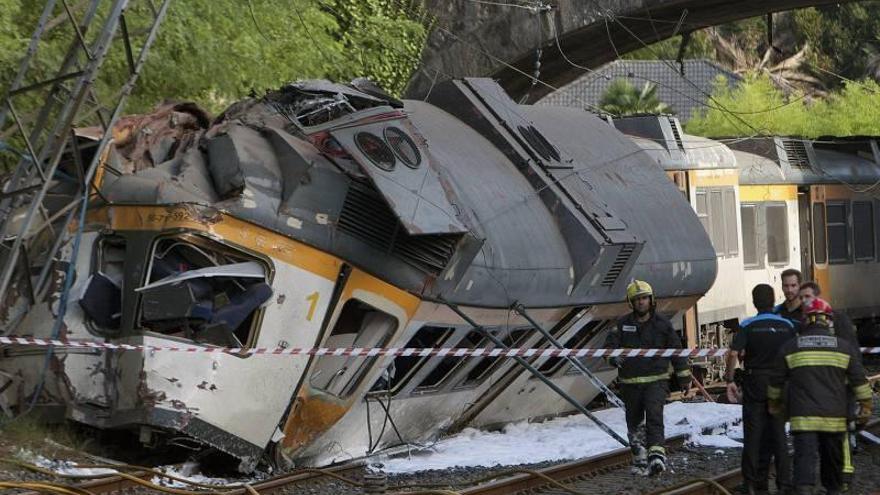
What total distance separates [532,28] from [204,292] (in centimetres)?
1768

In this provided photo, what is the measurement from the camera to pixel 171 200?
11.6 meters

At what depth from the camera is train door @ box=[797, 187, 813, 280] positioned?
24.0 metres

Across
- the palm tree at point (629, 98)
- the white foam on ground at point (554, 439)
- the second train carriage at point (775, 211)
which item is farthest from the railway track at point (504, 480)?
the palm tree at point (629, 98)

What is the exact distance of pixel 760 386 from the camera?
1209 centimetres

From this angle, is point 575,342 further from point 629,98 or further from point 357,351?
point 629,98

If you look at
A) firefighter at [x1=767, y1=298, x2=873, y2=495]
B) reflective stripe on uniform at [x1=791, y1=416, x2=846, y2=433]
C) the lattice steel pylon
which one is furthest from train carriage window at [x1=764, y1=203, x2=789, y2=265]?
the lattice steel pylon

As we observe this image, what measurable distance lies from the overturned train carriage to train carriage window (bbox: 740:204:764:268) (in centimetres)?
790

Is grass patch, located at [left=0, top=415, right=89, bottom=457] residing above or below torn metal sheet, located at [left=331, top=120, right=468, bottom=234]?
below

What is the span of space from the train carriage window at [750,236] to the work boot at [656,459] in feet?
31.7

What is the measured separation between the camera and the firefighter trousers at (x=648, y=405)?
12883 millimetres

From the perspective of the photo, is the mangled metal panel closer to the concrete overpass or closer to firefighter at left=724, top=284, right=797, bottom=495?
firefighter at left=724, top=284, right=797, bottom=495

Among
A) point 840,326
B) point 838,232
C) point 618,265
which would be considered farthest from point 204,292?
point 838,232

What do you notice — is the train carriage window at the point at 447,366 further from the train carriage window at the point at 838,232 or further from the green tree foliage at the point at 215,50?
the train carriage window at the point at 838,232

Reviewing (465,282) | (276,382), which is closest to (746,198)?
(465,282)
